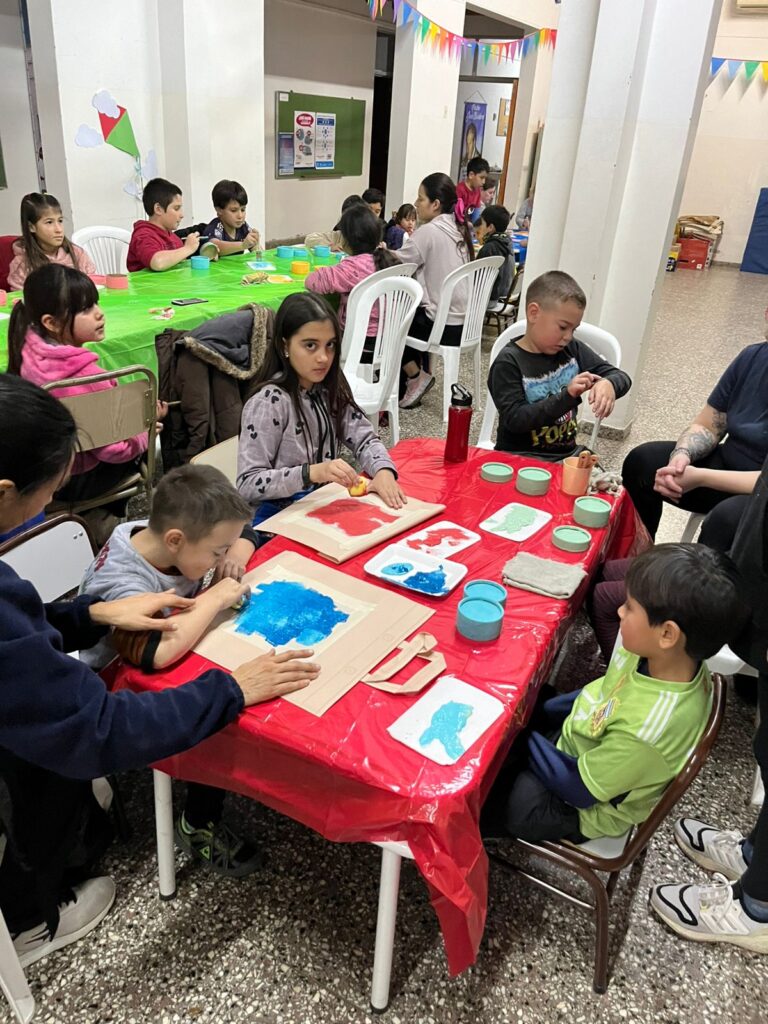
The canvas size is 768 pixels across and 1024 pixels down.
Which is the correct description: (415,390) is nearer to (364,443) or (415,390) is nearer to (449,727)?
(364,443)

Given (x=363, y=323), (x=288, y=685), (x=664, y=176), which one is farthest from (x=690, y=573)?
(x=664, y=176)

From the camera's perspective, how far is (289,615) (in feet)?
4.25

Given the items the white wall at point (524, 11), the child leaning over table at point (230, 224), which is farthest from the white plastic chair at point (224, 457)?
the white wall at point (524, 11)

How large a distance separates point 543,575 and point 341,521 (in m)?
0.47

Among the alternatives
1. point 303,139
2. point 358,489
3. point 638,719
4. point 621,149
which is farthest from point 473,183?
point 638,719

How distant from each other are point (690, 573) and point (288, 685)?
2.14 feet

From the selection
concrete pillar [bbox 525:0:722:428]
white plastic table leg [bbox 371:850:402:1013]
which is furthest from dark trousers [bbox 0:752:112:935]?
concrete pillar [bbox 525:0:722:428]

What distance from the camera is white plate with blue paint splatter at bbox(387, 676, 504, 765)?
1.04 metres

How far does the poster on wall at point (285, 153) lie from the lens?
7.62 m

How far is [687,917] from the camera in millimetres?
1482

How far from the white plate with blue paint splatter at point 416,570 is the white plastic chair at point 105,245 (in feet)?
11.8

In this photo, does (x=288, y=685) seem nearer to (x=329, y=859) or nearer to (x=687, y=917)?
(x=329, y=859)

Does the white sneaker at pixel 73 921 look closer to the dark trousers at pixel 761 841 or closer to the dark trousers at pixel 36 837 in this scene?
the dark trousers at pixel 36 837

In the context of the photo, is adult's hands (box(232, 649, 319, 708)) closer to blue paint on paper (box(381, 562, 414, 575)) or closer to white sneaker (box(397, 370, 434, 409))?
blue paint on paper (box(381, 562, 414, 575))
